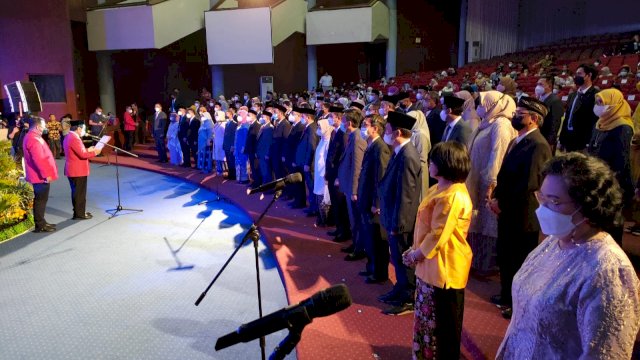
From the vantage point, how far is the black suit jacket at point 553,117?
5.36 meters

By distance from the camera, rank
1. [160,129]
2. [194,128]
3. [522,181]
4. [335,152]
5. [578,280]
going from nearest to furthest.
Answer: [578,280] → [522,181] → [335,152] → [194,128] → [160,129]

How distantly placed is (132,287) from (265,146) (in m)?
4.16

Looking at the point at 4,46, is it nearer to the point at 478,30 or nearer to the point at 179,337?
the point at 179,337

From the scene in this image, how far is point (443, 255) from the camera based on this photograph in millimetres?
2682

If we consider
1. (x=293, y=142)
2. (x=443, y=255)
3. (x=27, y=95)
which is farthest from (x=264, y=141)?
(x=27, y=95)

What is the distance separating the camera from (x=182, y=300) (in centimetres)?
437

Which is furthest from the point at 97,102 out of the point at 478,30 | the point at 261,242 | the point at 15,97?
the point at 478,30

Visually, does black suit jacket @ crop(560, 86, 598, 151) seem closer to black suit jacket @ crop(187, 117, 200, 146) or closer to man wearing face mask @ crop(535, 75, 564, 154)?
man wearing face mask @ crop(535, 75, 564, 154)

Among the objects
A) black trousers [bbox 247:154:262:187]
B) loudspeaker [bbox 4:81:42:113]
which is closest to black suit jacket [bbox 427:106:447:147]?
black trousers [bbox 247:154:262:187]

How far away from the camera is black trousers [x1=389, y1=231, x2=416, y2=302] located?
3.75 meters

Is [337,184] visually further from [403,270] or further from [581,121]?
[581,121]

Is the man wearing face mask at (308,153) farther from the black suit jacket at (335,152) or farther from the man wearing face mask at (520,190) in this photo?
the man wearing face mask at (520,190)

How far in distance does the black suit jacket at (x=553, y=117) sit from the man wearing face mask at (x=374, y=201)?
2.32m

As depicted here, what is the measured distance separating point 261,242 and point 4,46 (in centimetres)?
1258
